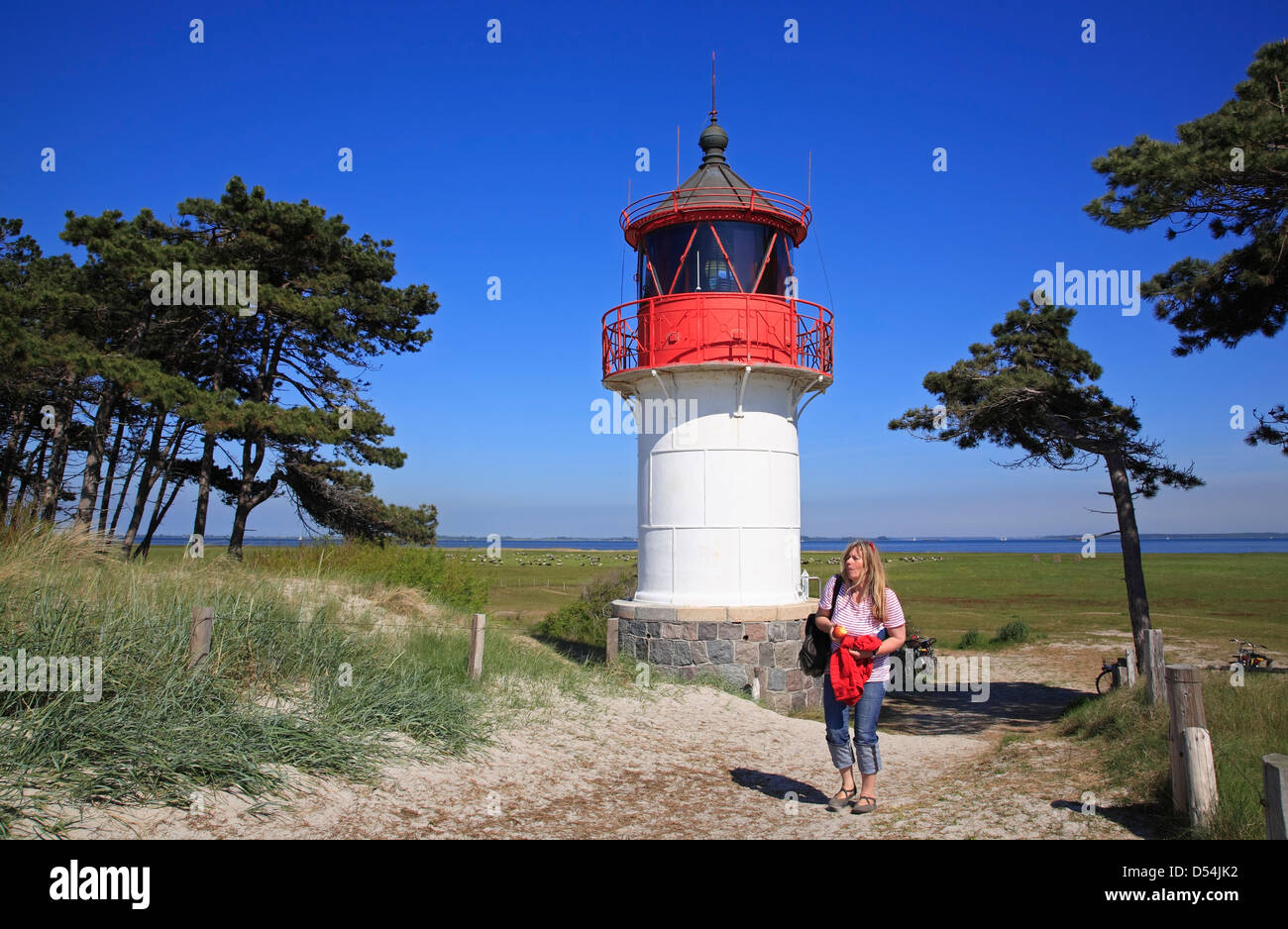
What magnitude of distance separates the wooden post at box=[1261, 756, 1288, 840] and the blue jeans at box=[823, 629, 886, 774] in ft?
8.90

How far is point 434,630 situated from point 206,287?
11388 mm

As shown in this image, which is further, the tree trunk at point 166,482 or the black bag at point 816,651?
the tree trunk at point 166,482

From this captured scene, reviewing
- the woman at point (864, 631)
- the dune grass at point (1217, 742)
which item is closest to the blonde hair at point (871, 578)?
the woman at point (864, 631)

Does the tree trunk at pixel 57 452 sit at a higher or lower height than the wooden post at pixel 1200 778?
higher

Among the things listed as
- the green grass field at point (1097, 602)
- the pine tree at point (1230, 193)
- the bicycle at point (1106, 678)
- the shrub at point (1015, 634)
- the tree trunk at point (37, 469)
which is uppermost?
the pine tree at point (1230, 193)

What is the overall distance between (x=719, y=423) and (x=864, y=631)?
8.86m

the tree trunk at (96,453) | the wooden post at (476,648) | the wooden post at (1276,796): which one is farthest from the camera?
the tree trunk at (96,453)

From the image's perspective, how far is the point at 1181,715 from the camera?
6961mm

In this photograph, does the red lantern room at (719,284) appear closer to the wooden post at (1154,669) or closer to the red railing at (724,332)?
the red railing at (724,332)

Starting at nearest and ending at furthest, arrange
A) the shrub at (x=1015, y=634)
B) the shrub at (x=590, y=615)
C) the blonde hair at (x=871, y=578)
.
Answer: the blonde hair at (x=871, y=578), the shrub at (x=590, y=615), the shrub at (x=1015, y=634)

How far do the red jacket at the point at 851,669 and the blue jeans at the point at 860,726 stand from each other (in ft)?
0.27

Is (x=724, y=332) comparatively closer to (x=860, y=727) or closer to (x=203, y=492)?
(x=860, y=727)

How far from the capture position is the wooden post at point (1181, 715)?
6.74 m

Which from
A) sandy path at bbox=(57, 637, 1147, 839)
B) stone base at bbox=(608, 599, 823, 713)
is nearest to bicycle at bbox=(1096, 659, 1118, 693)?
sandy path at bbox=(57, 637, 1147, 839)
